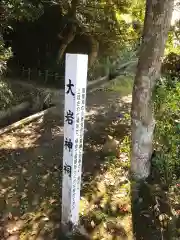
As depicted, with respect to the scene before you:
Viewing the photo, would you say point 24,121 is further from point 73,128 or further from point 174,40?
point 174,40

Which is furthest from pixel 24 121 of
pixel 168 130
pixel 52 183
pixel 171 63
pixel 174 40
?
pixel 174 40

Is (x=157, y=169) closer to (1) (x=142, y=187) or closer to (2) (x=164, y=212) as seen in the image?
(1) (x=142, y=187)

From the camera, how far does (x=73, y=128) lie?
13.8 ft

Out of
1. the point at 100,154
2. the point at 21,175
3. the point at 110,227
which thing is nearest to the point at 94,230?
the point at 110,227

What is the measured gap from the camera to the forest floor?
16.3 feet

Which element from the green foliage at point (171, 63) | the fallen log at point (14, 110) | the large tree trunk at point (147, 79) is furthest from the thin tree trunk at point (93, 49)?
the large tree trunk at point (147, 79)

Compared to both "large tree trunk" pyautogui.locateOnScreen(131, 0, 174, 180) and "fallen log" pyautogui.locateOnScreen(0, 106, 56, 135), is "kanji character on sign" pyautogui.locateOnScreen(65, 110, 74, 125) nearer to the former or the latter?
"large tree trunk" pyautogui.locateOnScreen(131, 0, 174, 180)

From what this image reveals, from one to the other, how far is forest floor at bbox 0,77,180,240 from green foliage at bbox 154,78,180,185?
804mm

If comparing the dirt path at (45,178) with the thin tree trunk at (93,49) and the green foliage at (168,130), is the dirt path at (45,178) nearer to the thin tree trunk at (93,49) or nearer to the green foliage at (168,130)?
the green foliage at (168,130)

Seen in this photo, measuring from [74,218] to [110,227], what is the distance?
26.4 inches

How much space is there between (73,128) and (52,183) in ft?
7.67

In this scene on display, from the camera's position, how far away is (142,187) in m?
5.84

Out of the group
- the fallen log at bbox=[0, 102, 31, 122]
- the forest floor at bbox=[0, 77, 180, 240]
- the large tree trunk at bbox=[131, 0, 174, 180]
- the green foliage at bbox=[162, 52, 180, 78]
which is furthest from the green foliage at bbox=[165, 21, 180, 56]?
the large tree trunk at bbox=[131, 0, 174, 180]

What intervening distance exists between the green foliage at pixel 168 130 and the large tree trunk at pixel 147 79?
0.74 feet
